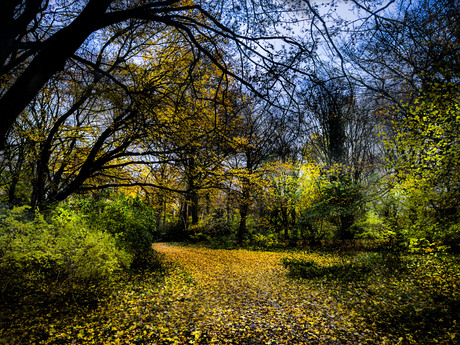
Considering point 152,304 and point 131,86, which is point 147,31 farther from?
point 152,304

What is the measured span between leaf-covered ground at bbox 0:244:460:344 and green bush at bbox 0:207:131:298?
0.56m

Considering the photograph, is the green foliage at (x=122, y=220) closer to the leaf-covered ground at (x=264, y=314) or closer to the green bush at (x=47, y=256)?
the leaf-covered ground at (x=264, y=314)

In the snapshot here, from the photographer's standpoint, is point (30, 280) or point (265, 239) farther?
point (265, 239)

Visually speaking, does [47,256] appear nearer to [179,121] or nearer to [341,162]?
[179,121]

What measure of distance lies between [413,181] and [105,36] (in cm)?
914

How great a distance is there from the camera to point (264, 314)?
4.50 m

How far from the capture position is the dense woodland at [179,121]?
114 inches

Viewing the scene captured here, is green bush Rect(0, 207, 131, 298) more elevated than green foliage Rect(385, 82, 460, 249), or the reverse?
green foliage Rect(385, 82, 460, 249)

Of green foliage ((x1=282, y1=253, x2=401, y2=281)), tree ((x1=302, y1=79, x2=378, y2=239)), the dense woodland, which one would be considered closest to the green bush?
the dense woodland

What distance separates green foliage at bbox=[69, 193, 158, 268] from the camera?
6785 millimetres

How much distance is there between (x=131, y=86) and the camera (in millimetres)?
5863

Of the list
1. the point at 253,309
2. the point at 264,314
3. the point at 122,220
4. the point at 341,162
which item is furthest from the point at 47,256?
the point at 341,162

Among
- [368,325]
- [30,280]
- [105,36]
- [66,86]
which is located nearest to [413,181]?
[368,325]

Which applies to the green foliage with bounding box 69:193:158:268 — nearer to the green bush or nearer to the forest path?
the forest path
